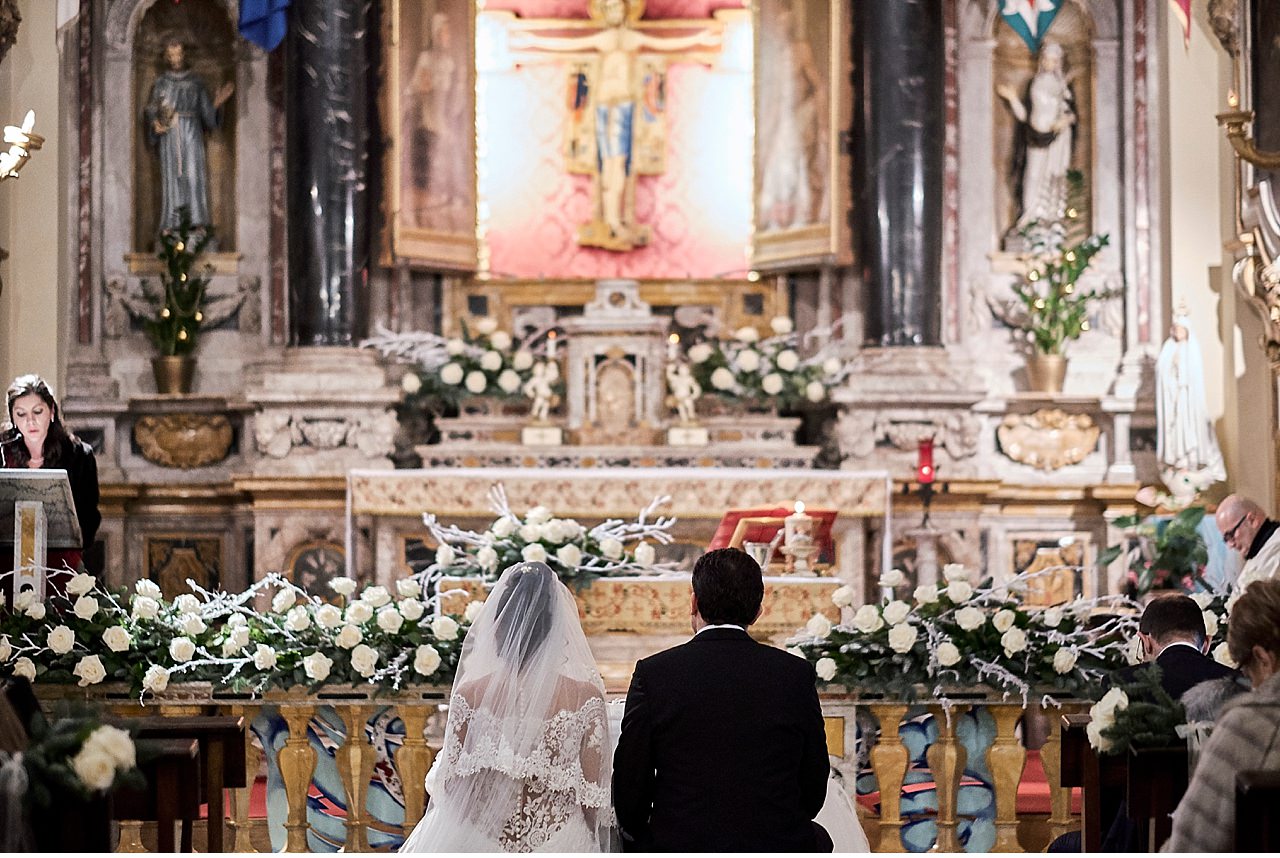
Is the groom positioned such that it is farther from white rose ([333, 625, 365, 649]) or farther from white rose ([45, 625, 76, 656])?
white rose ([45, 625, 76, 656])

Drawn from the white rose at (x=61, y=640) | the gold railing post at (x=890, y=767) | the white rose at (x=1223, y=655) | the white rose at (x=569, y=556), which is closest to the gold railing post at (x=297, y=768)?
the white rose at (x=61, y=640)

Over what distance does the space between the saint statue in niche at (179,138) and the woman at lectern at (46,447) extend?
4.75 metres

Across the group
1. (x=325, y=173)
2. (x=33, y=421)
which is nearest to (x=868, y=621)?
(x=33, y=421)

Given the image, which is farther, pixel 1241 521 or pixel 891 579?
pixel 1241 521

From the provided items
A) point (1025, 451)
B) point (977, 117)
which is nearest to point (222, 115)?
point (977, 117)

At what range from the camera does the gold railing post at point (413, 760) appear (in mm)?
6348

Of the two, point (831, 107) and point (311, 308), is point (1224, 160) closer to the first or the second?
point (831, 107)

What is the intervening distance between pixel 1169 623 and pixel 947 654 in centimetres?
105

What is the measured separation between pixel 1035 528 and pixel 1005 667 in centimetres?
587

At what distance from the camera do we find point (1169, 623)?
5418 mm

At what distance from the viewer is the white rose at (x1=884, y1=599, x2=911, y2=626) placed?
653 centimetres

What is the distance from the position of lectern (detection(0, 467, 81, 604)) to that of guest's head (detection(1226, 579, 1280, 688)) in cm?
449

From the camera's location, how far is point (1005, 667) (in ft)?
21.2

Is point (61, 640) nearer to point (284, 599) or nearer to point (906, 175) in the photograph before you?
point (284, 599)
